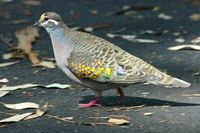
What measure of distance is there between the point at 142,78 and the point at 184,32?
353 cm

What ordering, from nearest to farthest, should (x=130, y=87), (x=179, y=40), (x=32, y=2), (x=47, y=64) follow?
(x=130, y=87) → (x=47, y=64) → (x=179, y=40) → (x=32, y=2)

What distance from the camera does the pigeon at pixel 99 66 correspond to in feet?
20.3

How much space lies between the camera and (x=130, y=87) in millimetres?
7094

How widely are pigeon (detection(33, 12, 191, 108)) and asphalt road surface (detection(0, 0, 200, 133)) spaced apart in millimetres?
253

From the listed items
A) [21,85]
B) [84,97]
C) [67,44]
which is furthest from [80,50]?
[21,85]

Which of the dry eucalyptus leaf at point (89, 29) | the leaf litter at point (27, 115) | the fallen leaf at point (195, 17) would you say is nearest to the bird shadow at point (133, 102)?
the leaf litter at point (27, 115)

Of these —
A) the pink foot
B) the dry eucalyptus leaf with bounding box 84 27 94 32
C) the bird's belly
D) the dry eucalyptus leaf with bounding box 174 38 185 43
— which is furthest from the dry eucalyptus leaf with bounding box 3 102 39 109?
the dry eucalyptus leaf with bounding box 84 27 94 32

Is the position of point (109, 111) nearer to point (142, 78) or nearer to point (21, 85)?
point (142, 78)

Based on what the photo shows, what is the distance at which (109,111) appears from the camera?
6.26m

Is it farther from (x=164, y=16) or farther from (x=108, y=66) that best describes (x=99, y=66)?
(x=164, y=16)

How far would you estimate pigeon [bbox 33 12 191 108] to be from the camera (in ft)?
20.3

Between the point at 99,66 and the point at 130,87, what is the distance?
3.08ft

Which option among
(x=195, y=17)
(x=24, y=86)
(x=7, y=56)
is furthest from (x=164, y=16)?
(x=24, y=86)

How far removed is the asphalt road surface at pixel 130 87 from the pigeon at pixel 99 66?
10.0 inches
